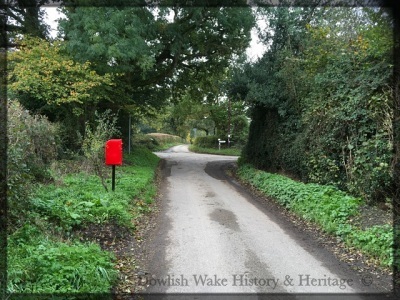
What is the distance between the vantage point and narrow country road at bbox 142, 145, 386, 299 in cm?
412

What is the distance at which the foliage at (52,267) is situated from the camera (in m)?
3.32

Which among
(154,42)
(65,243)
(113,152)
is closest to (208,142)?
(154,42)

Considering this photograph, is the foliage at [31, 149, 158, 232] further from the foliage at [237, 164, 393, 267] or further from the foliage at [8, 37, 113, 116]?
the foliage at [237, 164, 393, 267]

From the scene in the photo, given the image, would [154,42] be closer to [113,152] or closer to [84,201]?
[113,152]

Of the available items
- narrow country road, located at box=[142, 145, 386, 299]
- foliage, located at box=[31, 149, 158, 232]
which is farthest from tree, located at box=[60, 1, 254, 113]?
narrow country road, located at box=[142, 145, 386, 299]

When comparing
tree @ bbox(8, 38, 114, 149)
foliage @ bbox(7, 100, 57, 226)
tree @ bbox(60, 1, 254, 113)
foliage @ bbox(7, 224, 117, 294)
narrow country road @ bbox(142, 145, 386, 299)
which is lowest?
narrow country road @ bbox(142, 145, 386, 299)

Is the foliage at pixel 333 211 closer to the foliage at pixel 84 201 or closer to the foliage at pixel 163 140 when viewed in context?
the foliage at pixel 84 201

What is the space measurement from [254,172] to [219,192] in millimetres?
3212

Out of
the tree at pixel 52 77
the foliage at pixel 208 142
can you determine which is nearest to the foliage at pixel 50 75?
the tree at pixel 52 77

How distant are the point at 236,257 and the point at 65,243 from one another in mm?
2687

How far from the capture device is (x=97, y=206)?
627cm

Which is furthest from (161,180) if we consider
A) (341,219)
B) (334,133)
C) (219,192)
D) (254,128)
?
(341,219)

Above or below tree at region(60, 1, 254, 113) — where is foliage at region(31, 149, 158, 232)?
below

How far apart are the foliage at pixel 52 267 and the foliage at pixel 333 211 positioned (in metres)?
4.07
